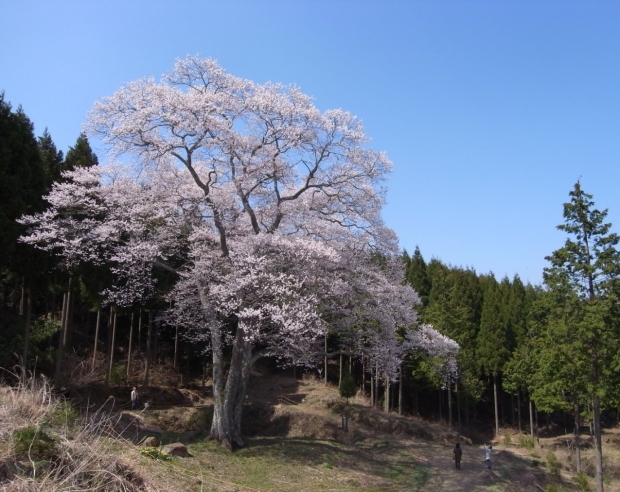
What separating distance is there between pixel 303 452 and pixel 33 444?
1151cm

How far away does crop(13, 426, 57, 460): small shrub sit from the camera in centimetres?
452

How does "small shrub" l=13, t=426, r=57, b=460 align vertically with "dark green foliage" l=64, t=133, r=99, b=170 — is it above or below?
below

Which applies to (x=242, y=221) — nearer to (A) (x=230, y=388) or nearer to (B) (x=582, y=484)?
(A) (x=230, y=388)

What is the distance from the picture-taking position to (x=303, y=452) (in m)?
15.0

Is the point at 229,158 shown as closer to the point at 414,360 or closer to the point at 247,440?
the point at 247,440

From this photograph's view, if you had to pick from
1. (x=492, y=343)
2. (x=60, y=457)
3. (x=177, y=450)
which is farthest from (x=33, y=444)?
(x=492, y=343)

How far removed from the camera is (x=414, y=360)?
3322 centimetres

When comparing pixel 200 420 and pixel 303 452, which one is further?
pixel 200 420

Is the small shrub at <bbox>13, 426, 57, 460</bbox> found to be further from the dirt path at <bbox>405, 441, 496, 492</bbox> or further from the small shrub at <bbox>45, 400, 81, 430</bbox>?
the dirt path at <bbox>405, 441, 496, 492</bbox>

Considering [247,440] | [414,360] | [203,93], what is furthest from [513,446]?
[203,93]

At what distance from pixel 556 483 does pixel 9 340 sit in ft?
64.4

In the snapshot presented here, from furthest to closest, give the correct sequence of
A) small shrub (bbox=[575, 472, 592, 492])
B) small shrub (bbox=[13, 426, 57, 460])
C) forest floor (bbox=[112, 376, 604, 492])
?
small shrub (bbox=[575, 472, 592, 492]) → forest floor (bbox=[112, 376, 604, 492]) → small shrub (bbox=[13, 426, 57, 460])

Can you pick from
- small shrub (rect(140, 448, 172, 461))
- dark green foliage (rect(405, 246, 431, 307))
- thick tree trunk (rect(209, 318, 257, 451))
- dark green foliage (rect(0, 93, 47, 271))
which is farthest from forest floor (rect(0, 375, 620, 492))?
dark green foliage (rect(405, 246, 431, 307))

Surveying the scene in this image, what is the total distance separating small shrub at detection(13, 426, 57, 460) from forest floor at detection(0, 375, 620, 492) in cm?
9
